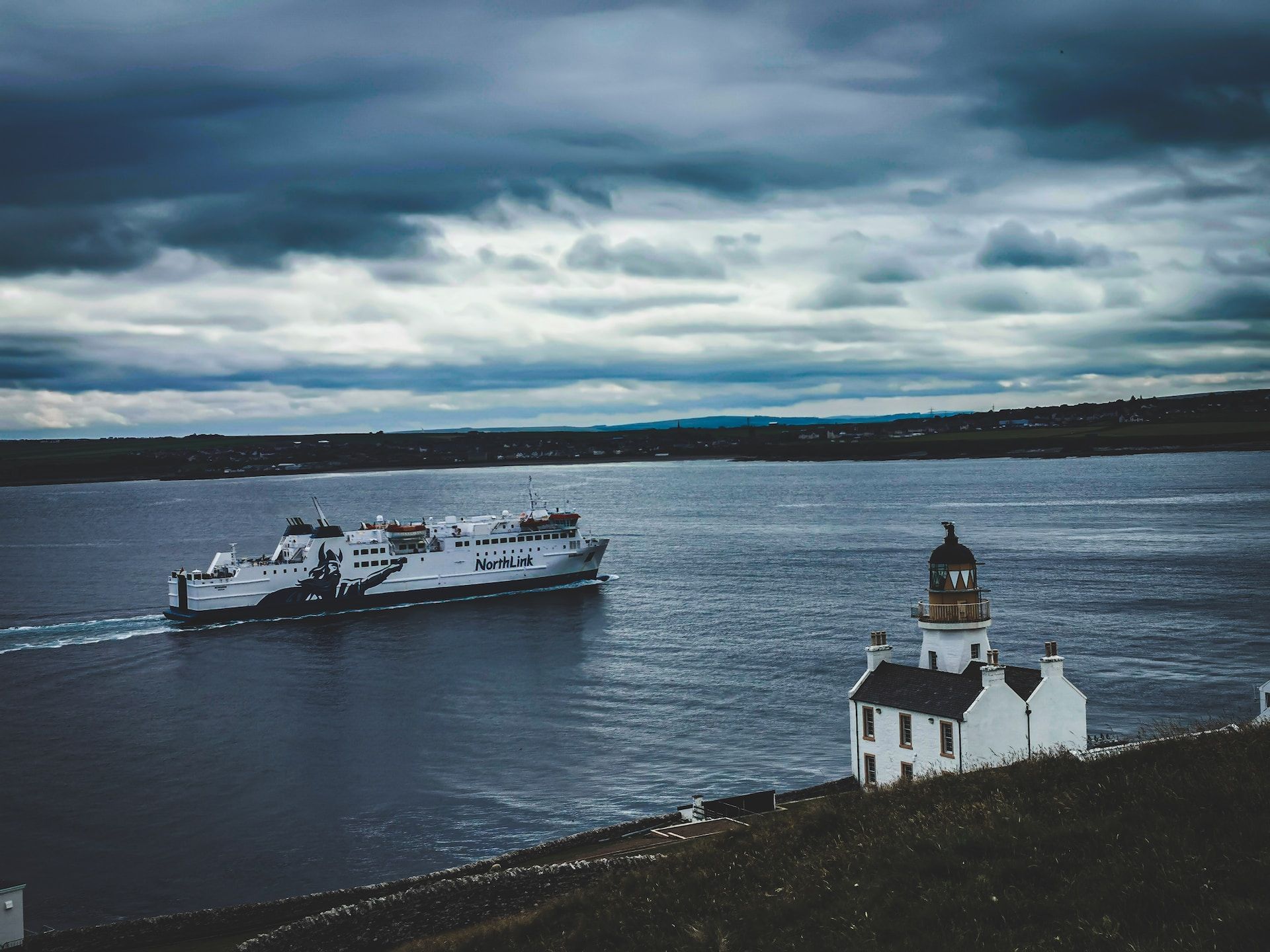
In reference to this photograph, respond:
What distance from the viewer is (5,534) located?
127 m

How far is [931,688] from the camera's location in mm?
23656

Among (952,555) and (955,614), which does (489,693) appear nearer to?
(955,614)

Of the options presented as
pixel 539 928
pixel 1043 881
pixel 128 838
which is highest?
pixel 1043 881

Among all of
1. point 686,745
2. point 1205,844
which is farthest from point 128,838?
point 1205,844

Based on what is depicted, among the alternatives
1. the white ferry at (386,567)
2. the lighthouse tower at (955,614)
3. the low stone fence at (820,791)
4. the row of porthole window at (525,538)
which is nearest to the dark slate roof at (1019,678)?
the lighthouse tower at (955,614)

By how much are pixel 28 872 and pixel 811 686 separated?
2634cm

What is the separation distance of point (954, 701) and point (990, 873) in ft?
40.5

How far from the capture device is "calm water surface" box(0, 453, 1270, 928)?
28141 mm

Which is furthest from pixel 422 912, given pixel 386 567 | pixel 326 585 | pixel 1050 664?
pixel 386 567

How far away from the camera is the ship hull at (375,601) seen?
207 feet

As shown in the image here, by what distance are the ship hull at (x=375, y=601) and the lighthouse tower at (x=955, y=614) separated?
5024cm

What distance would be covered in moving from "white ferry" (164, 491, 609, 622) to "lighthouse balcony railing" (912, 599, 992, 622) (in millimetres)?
44295

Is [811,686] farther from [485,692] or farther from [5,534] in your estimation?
[5,534]

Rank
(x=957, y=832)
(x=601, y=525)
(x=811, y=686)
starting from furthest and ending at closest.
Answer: (x=601, y=525) < (x=811, y=686) < (x=957, y=832)
